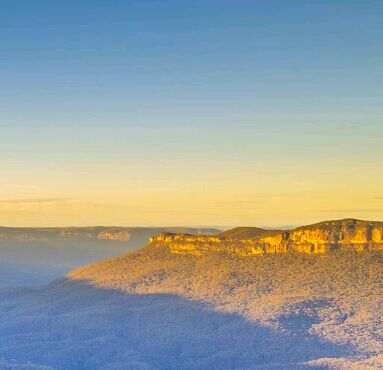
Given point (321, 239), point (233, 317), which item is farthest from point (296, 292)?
point (321, 239)

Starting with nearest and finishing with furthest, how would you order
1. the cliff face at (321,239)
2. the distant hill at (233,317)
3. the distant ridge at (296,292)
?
the distant ridge at (296,292) < the distant hill at (233,317) < the cliff face at (321,239)

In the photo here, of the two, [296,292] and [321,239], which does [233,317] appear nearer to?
[296,292]

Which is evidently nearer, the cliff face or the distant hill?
the distant hill

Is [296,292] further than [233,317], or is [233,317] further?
[296,292]

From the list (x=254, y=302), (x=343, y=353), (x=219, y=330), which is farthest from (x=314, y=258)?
(x=343, y=353)

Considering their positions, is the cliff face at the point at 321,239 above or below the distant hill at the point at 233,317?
above

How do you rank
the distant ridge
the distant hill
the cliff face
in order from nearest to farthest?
the distant ridge
the distant hill
the cliff face

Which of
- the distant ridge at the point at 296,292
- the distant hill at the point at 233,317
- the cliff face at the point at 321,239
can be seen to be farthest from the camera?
the cliff face at the point at 321,239

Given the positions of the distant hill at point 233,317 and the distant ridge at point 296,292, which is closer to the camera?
the distant ridge at point 296,292
